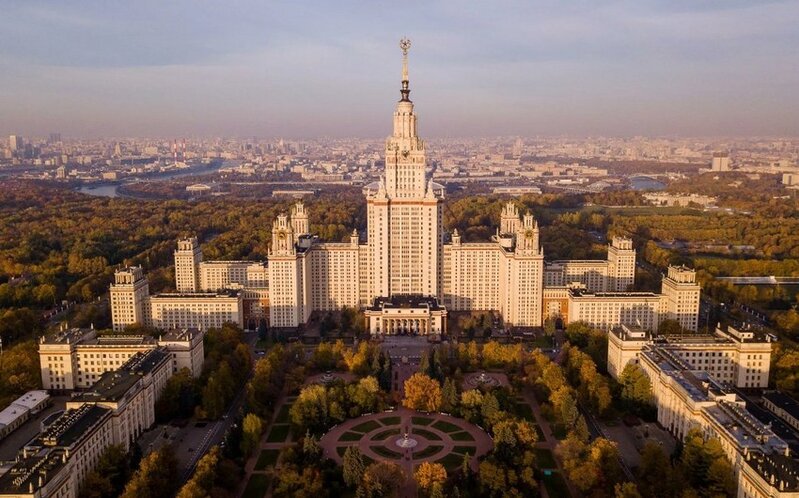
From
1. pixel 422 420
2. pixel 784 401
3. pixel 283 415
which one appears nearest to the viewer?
pixel 422 420

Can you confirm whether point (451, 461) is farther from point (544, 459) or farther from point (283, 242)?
point (283, 242)

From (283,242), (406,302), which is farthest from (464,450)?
(283,242)

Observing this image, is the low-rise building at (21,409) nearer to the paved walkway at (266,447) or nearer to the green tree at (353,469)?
the paved walkway at (266,447)

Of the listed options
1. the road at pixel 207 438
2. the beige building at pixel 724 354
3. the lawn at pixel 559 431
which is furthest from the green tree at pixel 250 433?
the beige building at pixel 724 354

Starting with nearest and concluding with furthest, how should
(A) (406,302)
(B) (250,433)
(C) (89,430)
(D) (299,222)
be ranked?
(C) (89,430) < (B) (250,433) < (A) (406,302) < (D) (299,222)

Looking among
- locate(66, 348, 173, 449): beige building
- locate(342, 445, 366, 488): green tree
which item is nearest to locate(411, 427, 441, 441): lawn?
locate(342, 445, 366, 488): green tree

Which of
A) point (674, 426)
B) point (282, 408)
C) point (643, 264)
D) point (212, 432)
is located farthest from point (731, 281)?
point (212, 432)
